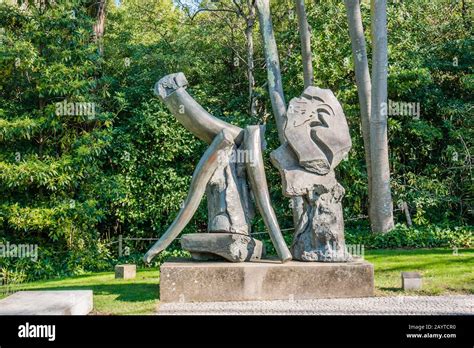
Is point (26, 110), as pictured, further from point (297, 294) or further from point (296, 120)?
point (297, 294)

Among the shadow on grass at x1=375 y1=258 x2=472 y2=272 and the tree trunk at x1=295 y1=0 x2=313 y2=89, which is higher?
the tree trunk at x1=295 y1=0 x2=313 y2=89

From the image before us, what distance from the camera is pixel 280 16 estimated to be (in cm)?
1797

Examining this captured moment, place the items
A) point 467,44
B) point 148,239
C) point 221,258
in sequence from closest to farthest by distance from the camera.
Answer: point 221,258 → point 148,239 → point 467,44

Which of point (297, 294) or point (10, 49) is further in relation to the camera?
point (10, 49)

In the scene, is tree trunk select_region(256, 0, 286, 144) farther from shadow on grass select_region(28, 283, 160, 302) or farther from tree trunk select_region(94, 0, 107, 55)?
shadow on grass select_region(28, 283, 160, 302)

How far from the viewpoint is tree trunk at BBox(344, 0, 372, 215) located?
12891 millimetres

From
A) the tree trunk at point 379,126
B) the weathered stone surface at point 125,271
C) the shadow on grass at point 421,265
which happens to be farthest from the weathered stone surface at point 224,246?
the tree trunk at point 379,126

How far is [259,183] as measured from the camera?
7.50 meters

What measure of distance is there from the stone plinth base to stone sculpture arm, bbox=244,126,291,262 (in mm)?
593

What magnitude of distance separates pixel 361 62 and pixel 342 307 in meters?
8.26

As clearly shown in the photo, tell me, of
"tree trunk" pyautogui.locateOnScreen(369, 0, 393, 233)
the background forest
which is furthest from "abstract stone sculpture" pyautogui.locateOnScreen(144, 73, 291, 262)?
"tree trunk" pyautogui.locateOnScreen(369, 0, 393, 233)

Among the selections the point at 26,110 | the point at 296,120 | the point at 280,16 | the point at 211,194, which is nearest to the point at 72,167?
the point at 26,110

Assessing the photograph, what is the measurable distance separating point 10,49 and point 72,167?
2.93 meters

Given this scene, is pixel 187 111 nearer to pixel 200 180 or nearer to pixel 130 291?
pixel 200 180
